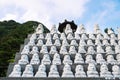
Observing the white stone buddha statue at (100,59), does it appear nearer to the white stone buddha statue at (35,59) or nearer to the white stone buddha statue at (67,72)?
the white stone buddha statue at (67,72)

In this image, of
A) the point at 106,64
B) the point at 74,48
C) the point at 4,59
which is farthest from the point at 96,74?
the point at 4,59

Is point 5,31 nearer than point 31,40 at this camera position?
No

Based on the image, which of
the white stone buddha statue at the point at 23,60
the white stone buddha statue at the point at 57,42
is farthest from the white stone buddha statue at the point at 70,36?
the white stone buddha statue at the point at 23,60

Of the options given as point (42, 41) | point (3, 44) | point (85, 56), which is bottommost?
point (85, 56)

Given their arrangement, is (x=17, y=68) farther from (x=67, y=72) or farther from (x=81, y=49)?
(x=81, y=49)

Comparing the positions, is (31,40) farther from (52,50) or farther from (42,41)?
(52,50)

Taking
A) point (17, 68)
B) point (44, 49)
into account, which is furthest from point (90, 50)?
point (17, 68)

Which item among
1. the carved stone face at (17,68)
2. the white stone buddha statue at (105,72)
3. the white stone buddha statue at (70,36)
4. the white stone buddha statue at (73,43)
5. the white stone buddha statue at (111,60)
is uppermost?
the white stone buddha statue at (70,36)

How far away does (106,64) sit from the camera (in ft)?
21.5

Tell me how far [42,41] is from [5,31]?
17.6 metres

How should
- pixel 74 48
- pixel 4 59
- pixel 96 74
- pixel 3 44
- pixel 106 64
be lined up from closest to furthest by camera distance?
pixel 96 74 < pixel 106 64 < pixel 74 48 < pixel 4 59 < pixel 3 44

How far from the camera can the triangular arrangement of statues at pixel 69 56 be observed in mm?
6145

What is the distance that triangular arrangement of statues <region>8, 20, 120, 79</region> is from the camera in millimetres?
6145

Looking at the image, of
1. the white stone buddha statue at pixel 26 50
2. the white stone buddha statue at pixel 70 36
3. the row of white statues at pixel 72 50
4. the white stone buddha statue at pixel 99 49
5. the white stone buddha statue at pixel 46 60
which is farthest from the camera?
the white stone buddha statue at pixel 70 36
